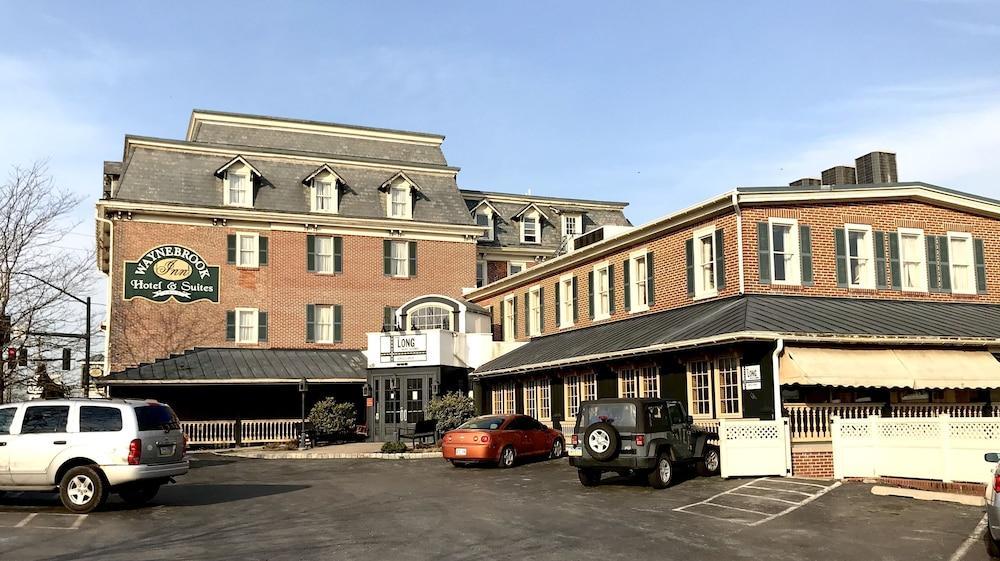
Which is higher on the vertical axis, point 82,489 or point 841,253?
point 841,253

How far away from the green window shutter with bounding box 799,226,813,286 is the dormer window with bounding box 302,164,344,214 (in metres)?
24.9

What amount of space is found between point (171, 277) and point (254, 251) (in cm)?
383

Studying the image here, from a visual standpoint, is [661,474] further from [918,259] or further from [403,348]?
[403,348]

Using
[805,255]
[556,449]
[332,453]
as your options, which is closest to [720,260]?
[805,255]

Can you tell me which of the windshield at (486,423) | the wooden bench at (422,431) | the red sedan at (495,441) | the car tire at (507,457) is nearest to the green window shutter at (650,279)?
the red sedan at (495,441)

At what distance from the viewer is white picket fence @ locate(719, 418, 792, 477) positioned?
66.7 feet

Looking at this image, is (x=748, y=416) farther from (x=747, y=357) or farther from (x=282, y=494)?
→ (x=282, y=494)

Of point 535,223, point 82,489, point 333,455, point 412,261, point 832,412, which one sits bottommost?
point 333,455

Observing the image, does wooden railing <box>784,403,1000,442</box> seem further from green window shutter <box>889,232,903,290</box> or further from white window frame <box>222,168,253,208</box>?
white window frame <box>222,168,253,208</box>

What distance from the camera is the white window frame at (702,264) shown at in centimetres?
2691

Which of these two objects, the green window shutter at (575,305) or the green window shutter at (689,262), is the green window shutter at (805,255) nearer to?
the green window shutter at (689,262)

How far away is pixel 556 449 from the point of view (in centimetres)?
2853

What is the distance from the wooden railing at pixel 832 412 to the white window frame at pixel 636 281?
9087 millimetres

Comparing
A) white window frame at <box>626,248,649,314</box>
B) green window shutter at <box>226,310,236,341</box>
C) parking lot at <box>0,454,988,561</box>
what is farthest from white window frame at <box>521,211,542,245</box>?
parking lot at <box>0,454,988,561</box>
